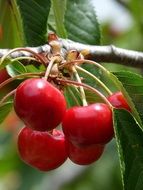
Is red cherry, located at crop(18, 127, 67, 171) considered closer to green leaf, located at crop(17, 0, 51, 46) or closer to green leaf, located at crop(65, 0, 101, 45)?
green leaf, located at crop(17, 0, 51, 46)

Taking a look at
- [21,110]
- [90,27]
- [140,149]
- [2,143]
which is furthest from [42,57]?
[2,143]

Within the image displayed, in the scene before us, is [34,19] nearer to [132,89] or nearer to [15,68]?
[15,68]

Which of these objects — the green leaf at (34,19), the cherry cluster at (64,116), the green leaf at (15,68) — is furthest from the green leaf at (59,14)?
the cherry cluster at (64,116)

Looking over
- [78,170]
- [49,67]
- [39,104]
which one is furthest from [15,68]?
[78,170]

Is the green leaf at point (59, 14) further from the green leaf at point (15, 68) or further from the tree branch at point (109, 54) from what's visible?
the green leaf at point (15, 68)

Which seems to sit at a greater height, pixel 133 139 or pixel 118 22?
pixel 133 139

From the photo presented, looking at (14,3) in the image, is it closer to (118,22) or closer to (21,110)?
(21,110)
